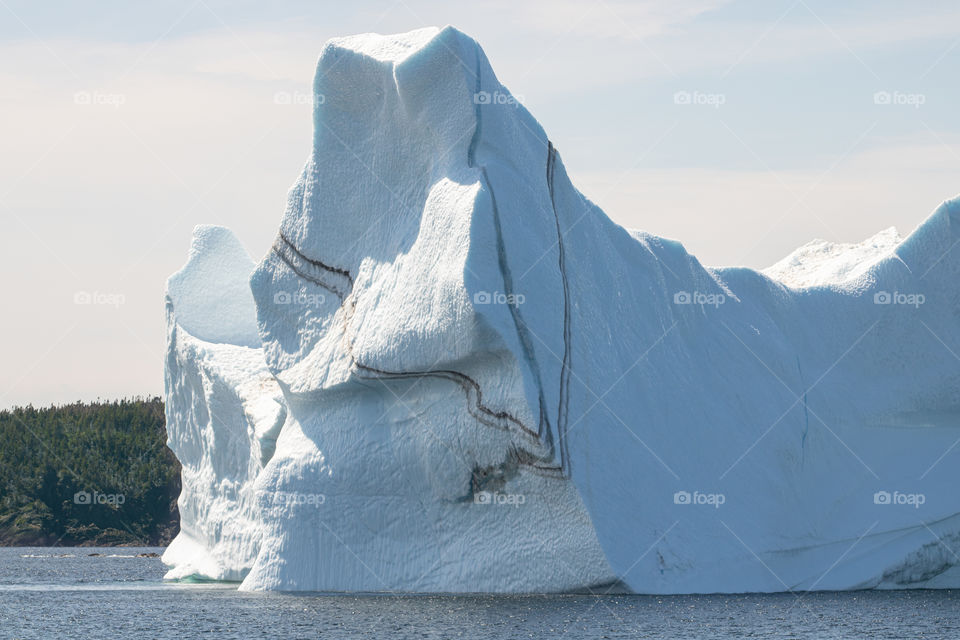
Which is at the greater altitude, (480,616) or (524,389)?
(524,389)

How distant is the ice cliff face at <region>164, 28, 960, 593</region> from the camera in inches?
693

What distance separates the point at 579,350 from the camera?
18.4 metres

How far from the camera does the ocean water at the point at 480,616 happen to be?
1452 cm

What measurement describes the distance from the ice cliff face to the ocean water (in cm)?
70

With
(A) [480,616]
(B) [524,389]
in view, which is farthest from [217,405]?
(A) [480,616]

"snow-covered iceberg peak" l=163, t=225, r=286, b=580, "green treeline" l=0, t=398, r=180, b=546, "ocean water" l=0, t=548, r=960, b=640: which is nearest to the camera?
"ocean water" l=0, t=548, r=960, b=640

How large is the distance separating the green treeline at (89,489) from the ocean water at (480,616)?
31.1m

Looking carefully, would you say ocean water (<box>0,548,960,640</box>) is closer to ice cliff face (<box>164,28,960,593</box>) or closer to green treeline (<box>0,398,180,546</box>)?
ice cliff face (<box>164,28,960,593</box>)

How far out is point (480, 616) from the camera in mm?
15547

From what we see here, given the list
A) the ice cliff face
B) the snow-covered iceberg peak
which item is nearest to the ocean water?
the ice cliff face

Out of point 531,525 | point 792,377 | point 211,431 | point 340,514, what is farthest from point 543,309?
point 211,431

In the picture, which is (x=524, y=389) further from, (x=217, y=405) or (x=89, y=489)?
(x=89, y=489)

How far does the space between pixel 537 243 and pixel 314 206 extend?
11.6 feet

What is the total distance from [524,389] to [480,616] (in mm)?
2955
